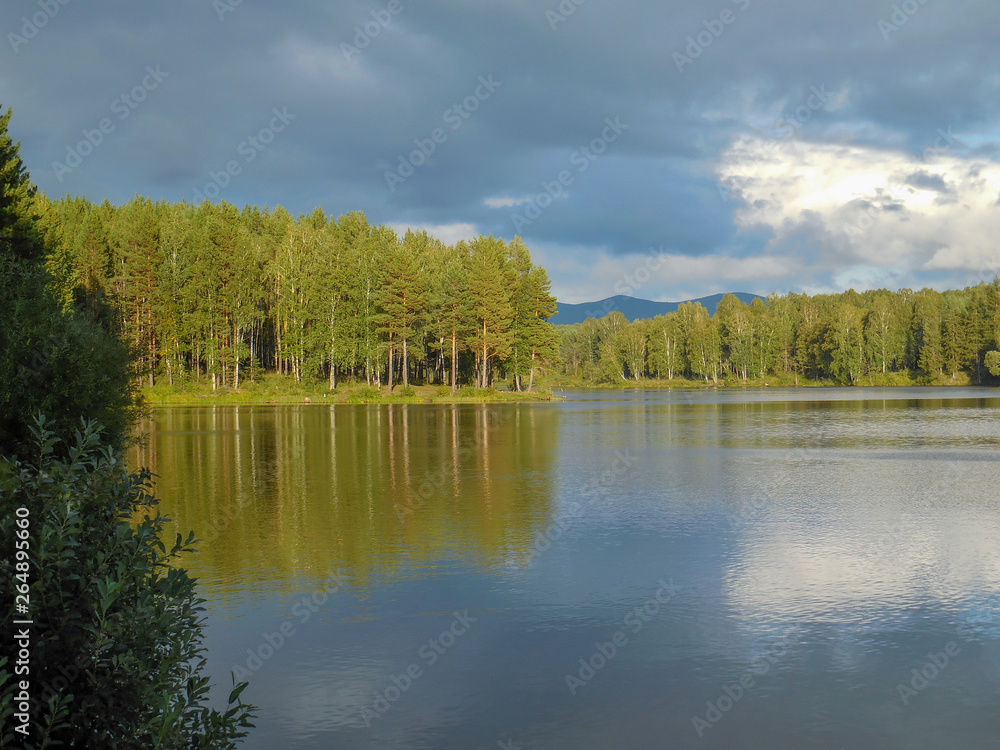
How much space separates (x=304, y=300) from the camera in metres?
90.8

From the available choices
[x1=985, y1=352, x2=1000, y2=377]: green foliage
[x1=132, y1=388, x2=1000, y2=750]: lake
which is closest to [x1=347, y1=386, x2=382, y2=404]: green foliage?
[x1=132, y1=388, x2=1000, y2=750]: lake

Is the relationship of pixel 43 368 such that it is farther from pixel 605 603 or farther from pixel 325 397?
pixel 325 397

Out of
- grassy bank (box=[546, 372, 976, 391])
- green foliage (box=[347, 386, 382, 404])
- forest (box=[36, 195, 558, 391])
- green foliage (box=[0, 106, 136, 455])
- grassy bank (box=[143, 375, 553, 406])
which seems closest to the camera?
green foliage (box=[0, 106, 136, 455])

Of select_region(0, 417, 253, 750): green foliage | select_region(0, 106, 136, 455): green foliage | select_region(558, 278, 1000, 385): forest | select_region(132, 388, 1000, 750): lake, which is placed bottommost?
select_region(132, 388, 1000, 750): lake

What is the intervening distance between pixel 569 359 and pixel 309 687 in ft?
616

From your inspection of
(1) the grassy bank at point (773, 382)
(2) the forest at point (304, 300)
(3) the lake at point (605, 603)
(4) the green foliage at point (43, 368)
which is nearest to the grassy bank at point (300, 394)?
(2) the forest at point (304, 300)

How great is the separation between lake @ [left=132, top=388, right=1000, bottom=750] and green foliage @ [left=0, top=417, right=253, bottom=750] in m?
3.25

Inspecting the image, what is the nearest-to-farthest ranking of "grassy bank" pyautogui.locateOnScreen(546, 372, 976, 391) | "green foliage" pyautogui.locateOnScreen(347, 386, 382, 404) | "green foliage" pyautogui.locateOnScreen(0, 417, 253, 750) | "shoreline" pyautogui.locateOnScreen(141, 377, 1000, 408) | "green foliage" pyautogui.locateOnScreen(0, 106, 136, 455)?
"green foliage" pyautogui.locateOnScreen(0, 417, 253, 750), "green foliage" pyautogui.locateOnScreen(0, 106, 136, 455), "shoreline" pyautogui.locateOnScreen(141, 377, 1000, 408), "green foliage" pyautogui.locateOnScreen(347, 386, 382, 404), "grassy bank" pyautogui.locateOnScreen(546, 372, 976, 391)

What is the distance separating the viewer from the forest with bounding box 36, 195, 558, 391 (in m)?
82.7

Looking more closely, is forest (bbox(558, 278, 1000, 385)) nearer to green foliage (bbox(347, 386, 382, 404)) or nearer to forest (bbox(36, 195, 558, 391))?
forest (bbox(36, 195, 558, 391))

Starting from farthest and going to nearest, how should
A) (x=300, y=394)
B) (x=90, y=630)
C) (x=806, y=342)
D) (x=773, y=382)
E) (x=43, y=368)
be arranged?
(x=806, y=342)
(x=773, y=382)
(x=300, y=394)
(x=43, y=368)
(x=90, y=630)

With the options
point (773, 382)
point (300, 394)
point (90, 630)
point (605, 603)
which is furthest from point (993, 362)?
point (90, 630)

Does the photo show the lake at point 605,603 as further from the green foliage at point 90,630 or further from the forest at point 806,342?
the forest at point 806,342

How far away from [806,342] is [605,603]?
167 metres
